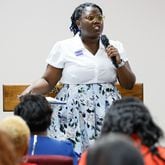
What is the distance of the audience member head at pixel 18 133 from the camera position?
1720 millimetres

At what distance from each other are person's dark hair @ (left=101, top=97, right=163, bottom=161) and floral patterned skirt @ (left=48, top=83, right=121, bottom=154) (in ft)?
4.05

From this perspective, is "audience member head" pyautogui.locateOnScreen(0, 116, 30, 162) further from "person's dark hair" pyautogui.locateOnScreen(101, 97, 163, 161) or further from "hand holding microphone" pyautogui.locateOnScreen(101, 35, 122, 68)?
"hand holding microphone" pyautogui.locateOnScreen(101, 35, 122, 68)

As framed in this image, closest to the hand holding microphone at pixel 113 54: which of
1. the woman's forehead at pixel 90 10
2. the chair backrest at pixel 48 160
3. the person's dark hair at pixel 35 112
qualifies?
the woman's forehead at pixel 90 10

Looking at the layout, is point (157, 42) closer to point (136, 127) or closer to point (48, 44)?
point (48, 44)

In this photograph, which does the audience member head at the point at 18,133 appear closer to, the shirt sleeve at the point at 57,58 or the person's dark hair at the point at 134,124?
the person's dark hair at the point at 134,124

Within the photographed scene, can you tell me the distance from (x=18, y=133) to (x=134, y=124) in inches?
17.1

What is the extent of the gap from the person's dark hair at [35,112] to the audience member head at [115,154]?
60.0 inches

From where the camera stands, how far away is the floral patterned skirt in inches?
120

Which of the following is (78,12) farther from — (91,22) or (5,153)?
(5,153)

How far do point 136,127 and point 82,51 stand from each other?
1433mm

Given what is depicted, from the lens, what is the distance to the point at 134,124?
1.75 m

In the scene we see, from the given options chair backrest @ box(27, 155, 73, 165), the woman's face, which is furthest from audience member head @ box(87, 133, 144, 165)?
the woman's face

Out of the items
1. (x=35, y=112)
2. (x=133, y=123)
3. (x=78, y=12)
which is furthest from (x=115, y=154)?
(x=78, y=12)

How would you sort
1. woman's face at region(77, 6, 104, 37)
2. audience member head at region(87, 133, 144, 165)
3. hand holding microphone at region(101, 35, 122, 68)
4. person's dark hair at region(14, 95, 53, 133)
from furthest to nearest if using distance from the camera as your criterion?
woman's face at region(77, 6, 104, 37) → hand holding microphone at region(101, 35, 122, 68) → person's dark hair at region(14, 95, 53, 133) → audience member head at region(87, 133, 144, 165)
